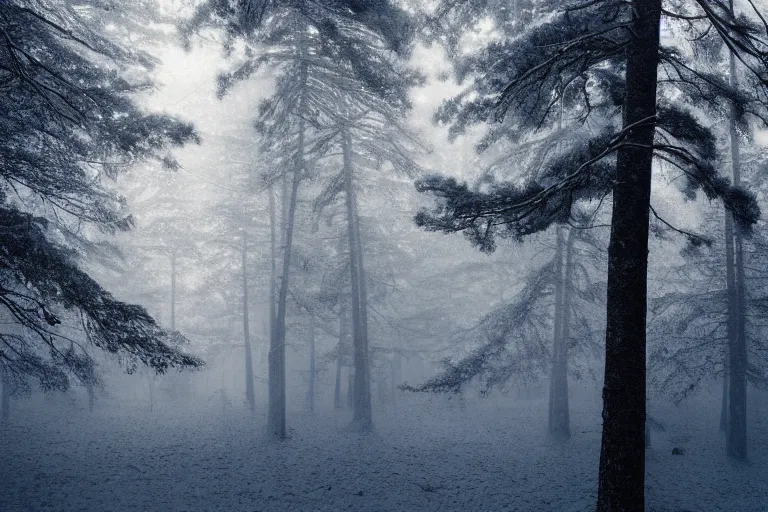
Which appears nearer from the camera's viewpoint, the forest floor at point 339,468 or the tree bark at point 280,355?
the forest floor at point 339,468

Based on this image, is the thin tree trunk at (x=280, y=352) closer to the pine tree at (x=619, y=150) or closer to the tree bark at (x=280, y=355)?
the tree bark at (x=280, y=355)

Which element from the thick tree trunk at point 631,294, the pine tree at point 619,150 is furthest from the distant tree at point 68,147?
the thick tree trunk at point 631,294

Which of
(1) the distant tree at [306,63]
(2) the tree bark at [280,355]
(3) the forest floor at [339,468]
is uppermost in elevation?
(1) the distant tree at [306,63]

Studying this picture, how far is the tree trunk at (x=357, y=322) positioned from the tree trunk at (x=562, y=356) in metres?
7.56

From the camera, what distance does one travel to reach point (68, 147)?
835 cm

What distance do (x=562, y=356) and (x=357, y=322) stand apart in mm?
8320

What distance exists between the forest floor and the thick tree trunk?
5201 mm

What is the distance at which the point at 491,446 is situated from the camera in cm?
1592

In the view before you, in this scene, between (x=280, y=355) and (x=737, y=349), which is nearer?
(x=737, y=349)

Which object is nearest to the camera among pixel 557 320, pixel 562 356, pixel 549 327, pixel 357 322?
pixel 549 327

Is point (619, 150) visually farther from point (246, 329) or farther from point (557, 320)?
point (246, 329)

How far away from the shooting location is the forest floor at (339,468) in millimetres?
10039

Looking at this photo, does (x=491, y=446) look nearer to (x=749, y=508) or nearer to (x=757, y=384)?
(x=749, y=508)

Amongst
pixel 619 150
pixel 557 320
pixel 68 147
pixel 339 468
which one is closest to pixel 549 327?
pixel 557 320
